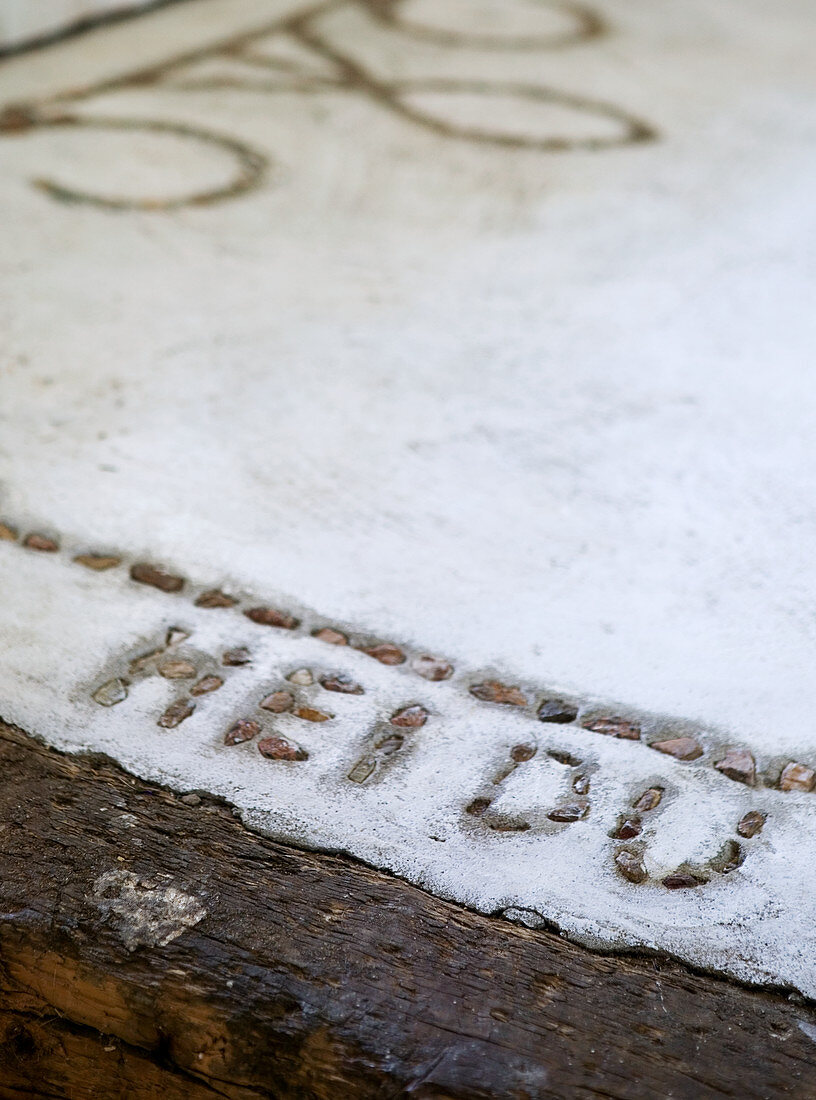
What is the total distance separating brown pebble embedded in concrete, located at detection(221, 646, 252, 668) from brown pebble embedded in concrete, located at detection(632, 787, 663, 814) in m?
0.49

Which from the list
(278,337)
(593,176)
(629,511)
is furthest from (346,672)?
(593,176)

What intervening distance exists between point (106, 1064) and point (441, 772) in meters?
0.44

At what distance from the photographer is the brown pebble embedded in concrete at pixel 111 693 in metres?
1.24

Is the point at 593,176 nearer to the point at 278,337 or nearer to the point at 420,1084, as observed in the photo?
the point at 278,337

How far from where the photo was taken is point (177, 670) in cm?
130

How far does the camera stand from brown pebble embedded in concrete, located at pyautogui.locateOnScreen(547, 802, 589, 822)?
1140 millimetres

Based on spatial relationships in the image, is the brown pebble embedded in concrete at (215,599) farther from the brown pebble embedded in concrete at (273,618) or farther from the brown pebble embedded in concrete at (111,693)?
the brown pebble embedded in concrete at (111,693)

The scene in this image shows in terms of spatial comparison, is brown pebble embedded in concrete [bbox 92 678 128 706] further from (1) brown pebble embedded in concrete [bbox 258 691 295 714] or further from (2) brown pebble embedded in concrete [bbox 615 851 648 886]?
(2) brown pebble embedded in concrete [bbox 615 851 648 886]

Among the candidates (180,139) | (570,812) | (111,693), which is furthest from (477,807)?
(180,139)

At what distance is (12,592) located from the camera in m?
1.38

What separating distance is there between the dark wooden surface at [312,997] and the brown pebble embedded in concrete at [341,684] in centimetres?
25

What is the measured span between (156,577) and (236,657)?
0.19 metres

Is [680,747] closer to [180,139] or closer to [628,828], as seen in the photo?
[628,828]

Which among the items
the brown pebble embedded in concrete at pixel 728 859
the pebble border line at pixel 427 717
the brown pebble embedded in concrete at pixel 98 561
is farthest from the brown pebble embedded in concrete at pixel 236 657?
the brown pebble embedded in concrete at pixel 728 859
